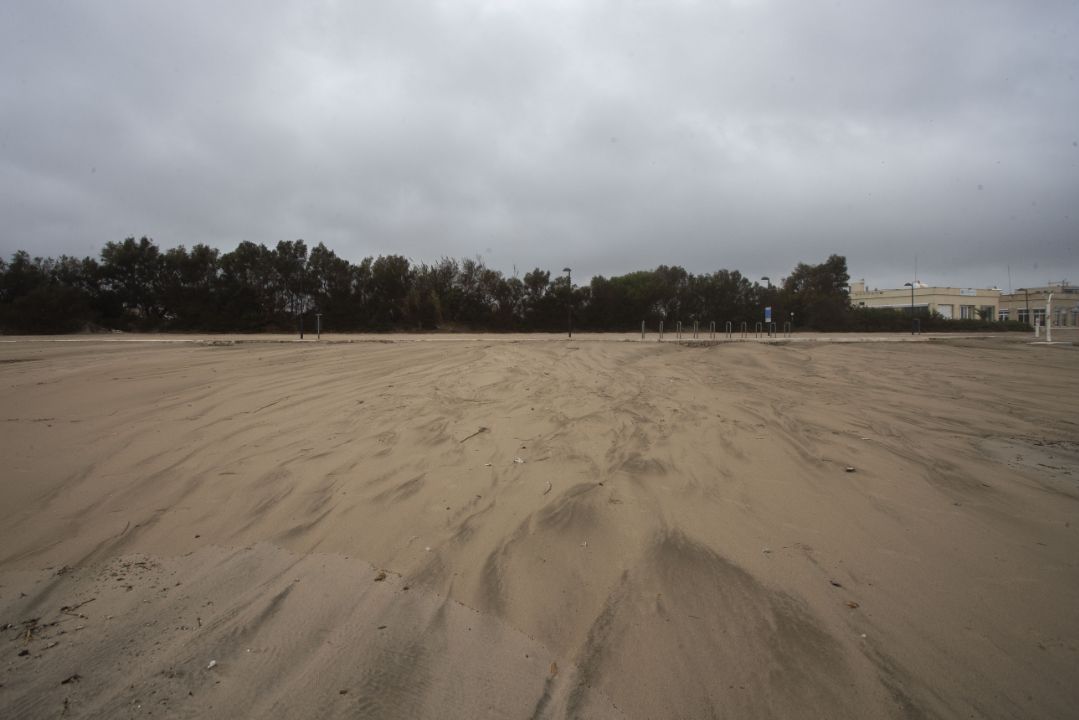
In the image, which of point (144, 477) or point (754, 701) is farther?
point (144, 477)

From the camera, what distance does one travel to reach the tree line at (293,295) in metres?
31.4

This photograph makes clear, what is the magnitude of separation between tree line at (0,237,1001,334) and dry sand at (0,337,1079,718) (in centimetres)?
2462

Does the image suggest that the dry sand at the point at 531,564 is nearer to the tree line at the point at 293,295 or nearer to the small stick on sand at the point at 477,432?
the small stick on sand at the point at 477,432

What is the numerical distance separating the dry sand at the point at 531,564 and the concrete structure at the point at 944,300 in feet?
212

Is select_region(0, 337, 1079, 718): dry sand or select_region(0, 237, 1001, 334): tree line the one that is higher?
select_region(0, 237, 1001, 334): tree line

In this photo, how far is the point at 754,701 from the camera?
1942mm

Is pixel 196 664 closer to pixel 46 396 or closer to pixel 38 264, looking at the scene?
pixel 46 396

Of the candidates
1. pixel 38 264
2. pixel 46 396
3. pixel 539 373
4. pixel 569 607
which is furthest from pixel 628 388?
pixel 38 264

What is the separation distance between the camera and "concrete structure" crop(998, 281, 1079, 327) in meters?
60.4

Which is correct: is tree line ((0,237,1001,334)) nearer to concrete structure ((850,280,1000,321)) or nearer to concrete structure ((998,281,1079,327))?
concrete structure ((850,280,1000,321))

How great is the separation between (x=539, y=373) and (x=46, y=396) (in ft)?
20.2

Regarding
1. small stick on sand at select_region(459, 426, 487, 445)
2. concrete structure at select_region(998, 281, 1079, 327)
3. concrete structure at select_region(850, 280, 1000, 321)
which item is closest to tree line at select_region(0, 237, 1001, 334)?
small stick on sand at select_region(459, 426, 487, 445)

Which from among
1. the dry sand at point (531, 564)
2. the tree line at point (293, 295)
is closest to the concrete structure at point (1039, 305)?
the tree line at point (293, 295)

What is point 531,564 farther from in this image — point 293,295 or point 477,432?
point 293,295
